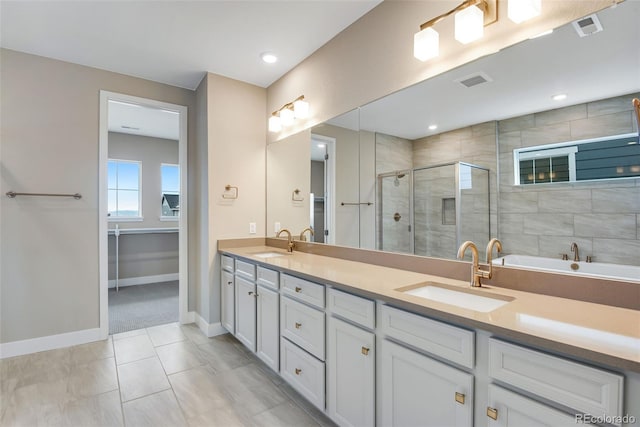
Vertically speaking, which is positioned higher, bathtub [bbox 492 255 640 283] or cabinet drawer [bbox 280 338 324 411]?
bathtub [bbox 492 255 640 283]

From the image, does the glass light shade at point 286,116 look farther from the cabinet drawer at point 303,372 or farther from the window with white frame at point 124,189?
the window with white frame at point 124,189

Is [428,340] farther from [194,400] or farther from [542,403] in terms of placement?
[194,400]

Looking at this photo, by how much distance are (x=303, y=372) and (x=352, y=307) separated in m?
0.66

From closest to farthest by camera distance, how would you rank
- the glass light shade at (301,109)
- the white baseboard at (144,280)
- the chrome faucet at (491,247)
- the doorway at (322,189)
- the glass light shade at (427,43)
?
the chrome faucet at (491,247)
the glass light shade at (427,43)
the doorway at (322,189)
the glass light shade at (301,109)
the white baseboard at (144,280)

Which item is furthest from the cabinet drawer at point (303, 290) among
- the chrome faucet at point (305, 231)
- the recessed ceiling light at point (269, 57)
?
the recessed ceiling light at point (269, 57)

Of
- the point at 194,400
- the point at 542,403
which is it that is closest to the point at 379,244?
the point at 542,403

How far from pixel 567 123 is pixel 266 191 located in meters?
2.69

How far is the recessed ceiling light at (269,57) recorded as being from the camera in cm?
269

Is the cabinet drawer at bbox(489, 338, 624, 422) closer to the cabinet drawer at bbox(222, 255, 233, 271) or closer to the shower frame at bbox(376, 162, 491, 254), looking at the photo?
the shower frame at bbox(376, 162, 491, 254)

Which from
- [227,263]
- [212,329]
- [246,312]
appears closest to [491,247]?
[246,312]

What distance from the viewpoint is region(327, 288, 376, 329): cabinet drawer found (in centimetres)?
143

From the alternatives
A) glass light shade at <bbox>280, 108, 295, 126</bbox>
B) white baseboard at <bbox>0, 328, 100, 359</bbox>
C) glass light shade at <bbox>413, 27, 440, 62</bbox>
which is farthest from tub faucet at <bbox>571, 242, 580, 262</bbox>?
white baseboard at <bbox>0, 328, 100, 359</bbox>

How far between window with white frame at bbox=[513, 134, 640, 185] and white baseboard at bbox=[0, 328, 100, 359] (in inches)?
146

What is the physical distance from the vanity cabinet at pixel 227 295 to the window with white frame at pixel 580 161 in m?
2.36
